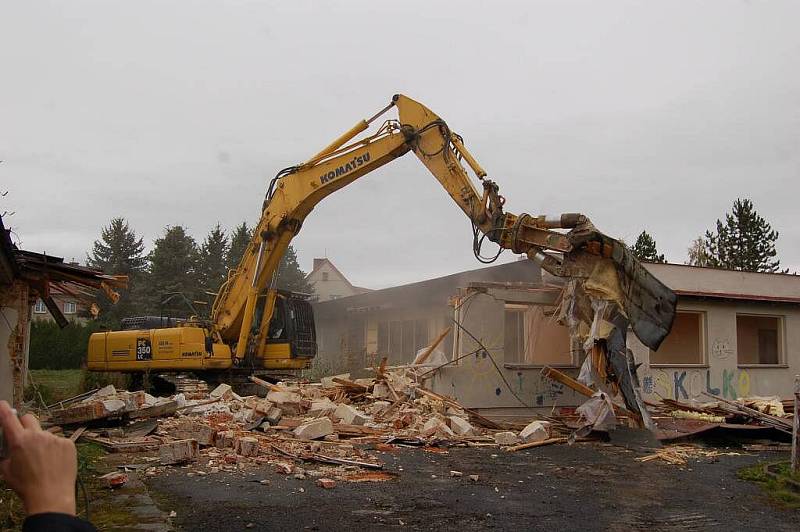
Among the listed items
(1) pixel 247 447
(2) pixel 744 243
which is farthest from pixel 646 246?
(1) pixel 247 447

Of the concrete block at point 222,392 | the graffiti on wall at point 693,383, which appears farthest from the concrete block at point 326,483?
the graffiti on wall at point 693,383

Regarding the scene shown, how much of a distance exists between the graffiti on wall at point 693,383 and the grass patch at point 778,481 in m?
7.33

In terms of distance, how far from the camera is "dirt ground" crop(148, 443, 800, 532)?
6.87 meters

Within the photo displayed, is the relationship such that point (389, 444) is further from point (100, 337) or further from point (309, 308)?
point (100, 337)

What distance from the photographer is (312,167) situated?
54.0 feet

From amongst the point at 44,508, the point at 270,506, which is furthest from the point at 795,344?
the point at 44,508

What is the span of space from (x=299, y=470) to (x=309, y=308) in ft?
33.4

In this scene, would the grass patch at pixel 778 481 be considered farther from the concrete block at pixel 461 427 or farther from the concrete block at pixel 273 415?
the concrete block at pixel 273 415

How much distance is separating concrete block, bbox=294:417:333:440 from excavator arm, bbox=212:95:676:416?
14.3 ft

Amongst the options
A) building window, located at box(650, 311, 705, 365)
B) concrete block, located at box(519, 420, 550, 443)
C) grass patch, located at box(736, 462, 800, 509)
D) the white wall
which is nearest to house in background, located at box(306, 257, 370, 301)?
the white wall

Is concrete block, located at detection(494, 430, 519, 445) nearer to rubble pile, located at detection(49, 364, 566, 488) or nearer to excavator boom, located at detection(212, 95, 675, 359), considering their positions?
rubble pile, located at detection(49, 364, 566, 488)

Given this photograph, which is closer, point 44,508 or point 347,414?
point 44,508

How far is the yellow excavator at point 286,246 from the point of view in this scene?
13016 millimetres

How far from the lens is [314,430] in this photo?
12.1 meters
